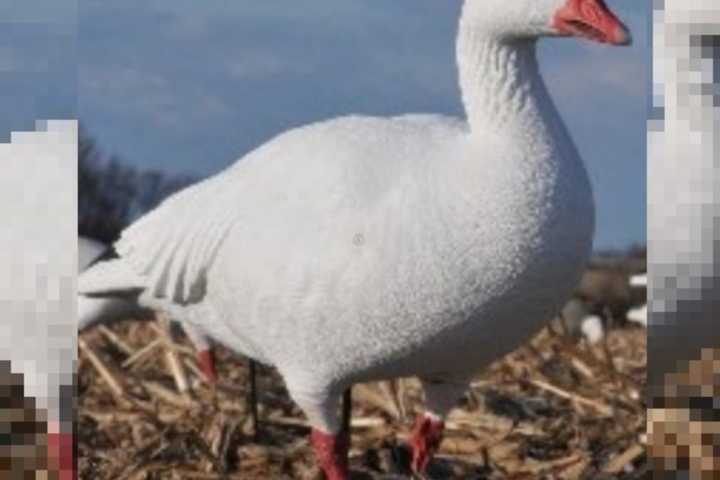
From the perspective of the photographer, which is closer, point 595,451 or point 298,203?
point 298,203

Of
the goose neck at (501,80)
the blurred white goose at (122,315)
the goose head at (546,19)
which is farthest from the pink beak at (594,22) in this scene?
the blurred white goose at (122,315)

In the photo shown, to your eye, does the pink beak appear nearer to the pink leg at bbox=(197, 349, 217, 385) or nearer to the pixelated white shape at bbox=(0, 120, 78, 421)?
the pixelated white shape at bbox=(0, 120, 78, 421)

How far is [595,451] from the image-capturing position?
3701 mm

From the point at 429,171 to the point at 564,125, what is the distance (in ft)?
1.04

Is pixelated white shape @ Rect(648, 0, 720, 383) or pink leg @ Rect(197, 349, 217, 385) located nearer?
pixelated white shape @ Rect(648, 0, 720, 383)

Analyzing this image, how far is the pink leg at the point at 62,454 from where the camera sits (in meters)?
1.18

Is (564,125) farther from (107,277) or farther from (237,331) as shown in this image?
(107,277)

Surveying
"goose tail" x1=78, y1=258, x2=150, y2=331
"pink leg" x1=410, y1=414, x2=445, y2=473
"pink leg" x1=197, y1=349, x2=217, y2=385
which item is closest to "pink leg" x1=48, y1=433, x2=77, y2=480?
"pink leg" x1=410, y1=414, x2=445, y2=473

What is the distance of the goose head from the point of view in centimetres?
234

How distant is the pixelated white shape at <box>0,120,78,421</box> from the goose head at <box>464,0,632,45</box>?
1.24 meters

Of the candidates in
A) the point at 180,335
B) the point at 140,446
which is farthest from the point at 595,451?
the point at 180,335

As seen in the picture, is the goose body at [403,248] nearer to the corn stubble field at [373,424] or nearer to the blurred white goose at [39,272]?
the corn stubble field at [373,424]

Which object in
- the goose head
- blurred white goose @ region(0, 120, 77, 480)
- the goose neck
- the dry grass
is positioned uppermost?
the goose head

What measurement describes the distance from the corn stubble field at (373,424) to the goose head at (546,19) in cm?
110
